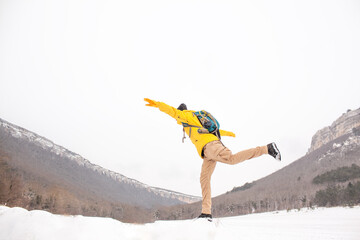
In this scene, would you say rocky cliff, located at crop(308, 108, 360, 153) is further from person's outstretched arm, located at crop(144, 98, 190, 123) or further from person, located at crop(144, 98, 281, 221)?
person's outstretched arm, located at crop(144, 98, 190, 123)

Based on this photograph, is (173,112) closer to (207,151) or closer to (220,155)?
(207,151)

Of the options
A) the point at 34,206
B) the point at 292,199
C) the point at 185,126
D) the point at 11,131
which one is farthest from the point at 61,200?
the point at 11,131

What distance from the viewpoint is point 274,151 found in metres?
3.55

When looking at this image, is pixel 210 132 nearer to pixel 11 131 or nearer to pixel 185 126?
pixel 185 126

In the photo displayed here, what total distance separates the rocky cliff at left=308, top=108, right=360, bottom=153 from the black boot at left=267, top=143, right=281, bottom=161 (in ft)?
492

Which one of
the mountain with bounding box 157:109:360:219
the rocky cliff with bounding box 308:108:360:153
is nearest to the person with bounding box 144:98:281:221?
the mountain with bounding box 157:109:360:219

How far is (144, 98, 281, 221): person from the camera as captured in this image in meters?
3.54

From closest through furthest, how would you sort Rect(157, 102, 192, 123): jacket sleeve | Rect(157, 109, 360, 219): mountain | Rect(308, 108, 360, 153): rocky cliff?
1. Rect(157, 102, 192, 123): jacket sleeve
2. Rect(157, 109, 360, 219): mountain
3. Rect(308, 108, 360, 153): rocky cliff

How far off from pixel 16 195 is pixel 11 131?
175m

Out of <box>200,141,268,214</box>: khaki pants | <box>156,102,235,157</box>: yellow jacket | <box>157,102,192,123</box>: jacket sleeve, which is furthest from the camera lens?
<box>157,102,192,123</box>: jacket sleeve

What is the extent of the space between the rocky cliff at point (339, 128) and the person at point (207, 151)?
150 metres

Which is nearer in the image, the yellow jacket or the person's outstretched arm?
the yellow jacket

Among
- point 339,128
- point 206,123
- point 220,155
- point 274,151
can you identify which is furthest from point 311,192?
point 339,128

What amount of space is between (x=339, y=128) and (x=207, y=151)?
182 m
